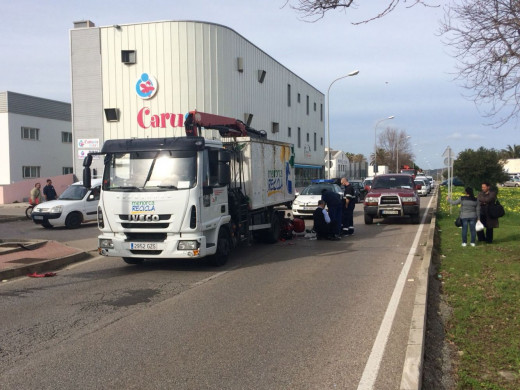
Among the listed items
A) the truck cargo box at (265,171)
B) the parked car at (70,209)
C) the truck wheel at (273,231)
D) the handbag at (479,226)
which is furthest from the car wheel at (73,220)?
the handbag at (479,226)

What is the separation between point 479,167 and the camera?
4881 centimetres

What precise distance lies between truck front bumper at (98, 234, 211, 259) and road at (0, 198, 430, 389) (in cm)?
44

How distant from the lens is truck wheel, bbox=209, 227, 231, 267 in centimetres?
1049

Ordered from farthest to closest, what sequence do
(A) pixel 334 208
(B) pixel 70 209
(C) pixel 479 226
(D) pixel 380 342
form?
(B) pixel 70 209 < (A) pixel 334 208 < (C) pixel 479 226 < (D) pixel 380 342

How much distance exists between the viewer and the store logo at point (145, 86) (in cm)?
3133

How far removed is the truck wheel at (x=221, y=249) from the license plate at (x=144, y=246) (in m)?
1.36

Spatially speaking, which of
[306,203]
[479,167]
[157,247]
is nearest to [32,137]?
[306,203]

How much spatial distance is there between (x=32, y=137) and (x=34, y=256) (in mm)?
A: 32406

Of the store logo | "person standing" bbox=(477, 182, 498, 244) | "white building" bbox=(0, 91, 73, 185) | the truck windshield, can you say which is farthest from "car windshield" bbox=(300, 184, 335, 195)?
"white building" bbox=(0, 91, 73, 185)

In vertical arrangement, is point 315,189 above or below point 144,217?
above

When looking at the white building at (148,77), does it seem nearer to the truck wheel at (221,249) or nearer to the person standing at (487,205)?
the person standing at (487,205)

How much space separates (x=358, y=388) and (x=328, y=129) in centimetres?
3376

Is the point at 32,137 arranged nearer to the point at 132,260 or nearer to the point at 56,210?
the point at 56,210

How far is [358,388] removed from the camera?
4391 millimetres
